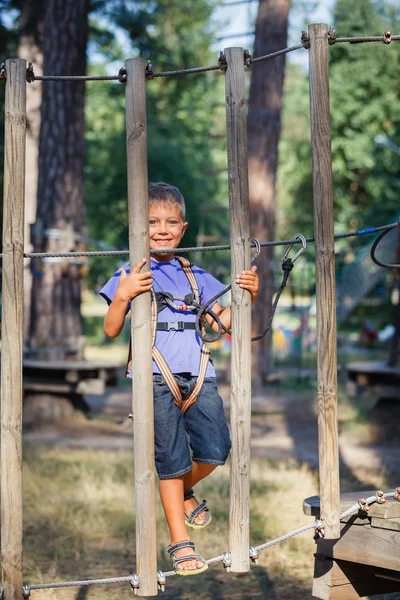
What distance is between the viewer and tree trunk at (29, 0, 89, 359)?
10.9m

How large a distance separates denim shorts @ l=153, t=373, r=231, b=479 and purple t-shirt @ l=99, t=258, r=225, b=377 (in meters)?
0.06

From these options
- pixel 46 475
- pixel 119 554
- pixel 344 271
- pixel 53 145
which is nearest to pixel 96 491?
pixel 46 475

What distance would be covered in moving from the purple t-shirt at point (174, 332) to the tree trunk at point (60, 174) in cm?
714

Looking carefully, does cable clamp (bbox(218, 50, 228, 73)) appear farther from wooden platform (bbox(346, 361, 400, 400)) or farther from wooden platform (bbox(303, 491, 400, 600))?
wooden platform (bbox(346, 361, 400, 400))

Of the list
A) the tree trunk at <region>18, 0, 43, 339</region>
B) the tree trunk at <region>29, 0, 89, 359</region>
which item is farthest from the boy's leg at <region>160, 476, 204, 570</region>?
the tree trunk at <region>18, 0, 43, 339</region>

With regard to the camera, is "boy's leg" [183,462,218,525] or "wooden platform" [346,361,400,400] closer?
"boy's leg" [183,462,218,525]

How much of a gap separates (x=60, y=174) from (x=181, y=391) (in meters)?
7.59

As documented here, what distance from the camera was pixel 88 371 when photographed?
10258mm


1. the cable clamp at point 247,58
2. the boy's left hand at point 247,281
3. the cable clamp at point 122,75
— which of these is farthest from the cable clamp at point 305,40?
the boy's left hand at point 247,281

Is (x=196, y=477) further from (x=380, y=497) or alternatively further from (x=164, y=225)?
(x=164, y=225)

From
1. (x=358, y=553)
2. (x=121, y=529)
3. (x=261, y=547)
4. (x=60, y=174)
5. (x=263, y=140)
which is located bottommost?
(x=121, y=529)

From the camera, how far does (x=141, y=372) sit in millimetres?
3312

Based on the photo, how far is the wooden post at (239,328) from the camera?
3.41 m

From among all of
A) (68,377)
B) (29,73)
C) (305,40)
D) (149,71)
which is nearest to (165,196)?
(149,71)
